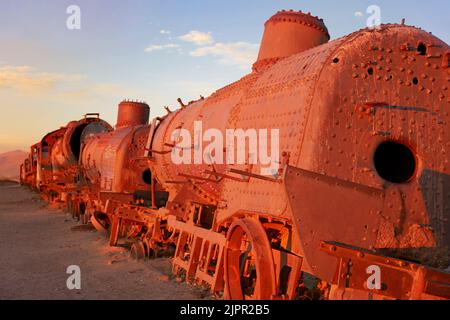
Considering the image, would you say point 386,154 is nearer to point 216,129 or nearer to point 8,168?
point 216,129

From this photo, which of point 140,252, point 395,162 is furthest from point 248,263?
point 140,252

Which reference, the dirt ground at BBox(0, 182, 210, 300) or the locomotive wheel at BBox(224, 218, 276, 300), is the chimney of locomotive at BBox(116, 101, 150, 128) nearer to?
the dirt ground at BBox(0, 182, 210, 300)

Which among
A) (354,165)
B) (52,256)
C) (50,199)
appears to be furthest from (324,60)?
(50,199)

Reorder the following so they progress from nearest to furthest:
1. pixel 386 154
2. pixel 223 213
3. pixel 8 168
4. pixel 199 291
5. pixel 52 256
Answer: pixel 386 154, pixel 223 213, pixel 199 291, pixel 52 256, pixel 8 168

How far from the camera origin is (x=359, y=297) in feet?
12.5

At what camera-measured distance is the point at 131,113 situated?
2228 cm

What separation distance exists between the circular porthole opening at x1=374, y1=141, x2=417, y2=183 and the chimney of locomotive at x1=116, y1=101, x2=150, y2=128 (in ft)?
60.7

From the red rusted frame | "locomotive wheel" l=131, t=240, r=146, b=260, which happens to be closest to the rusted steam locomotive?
the red rusted frame

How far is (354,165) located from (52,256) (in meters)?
8.38

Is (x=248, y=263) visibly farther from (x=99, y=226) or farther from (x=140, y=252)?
(x=99, y=226)

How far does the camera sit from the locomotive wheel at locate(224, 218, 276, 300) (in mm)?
4610

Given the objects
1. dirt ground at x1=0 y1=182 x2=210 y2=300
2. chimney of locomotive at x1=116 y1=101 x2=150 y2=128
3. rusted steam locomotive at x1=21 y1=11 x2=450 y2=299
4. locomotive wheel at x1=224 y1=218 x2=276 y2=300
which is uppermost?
chimney of locomotive at x1=116 y1=101 x2=150 y2=128

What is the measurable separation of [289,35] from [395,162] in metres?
3.64

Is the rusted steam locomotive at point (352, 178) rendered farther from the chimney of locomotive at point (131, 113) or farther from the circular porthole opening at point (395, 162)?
the chimney of locomotive at point (131, 113)
